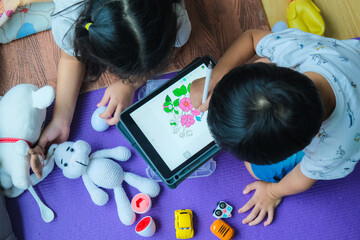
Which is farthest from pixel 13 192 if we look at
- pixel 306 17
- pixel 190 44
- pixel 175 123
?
pixel 306 17

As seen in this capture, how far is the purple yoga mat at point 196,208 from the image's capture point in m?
0.63

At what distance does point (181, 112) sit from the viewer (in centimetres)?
61

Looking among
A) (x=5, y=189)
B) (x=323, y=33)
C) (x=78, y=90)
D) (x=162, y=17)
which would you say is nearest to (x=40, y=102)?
(x=78, y=90)

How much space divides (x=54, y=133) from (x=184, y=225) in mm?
348

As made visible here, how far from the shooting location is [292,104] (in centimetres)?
34

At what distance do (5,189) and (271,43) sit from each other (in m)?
0.63

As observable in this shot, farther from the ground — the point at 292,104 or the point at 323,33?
the point at 292,104

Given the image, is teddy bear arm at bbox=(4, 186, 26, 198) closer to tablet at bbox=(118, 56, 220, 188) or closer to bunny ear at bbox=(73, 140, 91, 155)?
bunny ear at bbox=(73, 140, 91, 155)

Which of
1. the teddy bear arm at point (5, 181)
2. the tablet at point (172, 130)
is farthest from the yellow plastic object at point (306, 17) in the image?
the teddy bear arm at point (5, 181)

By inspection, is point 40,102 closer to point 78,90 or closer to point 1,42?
point 78,90

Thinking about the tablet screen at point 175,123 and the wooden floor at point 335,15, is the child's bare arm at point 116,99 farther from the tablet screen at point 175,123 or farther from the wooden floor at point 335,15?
the wooden floor at point 335,15

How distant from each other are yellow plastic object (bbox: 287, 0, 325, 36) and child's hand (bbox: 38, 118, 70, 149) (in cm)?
59

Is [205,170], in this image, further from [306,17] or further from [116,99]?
[306,17]

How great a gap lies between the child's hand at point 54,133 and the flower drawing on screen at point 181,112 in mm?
247
